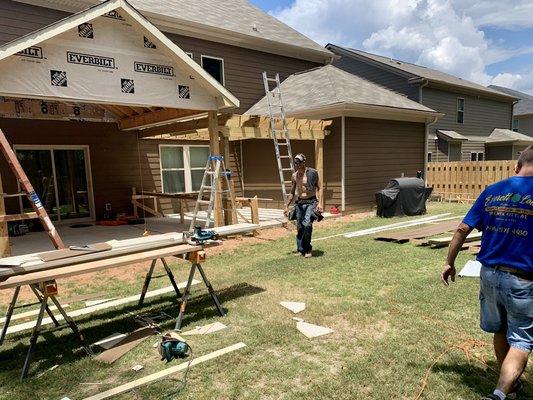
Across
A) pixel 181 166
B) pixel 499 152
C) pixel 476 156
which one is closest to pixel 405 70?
pixel 476 156

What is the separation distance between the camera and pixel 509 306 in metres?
2.47

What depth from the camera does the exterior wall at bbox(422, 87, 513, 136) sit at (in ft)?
73.1

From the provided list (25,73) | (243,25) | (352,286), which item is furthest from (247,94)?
(352,286)

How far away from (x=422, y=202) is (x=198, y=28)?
32.9ft

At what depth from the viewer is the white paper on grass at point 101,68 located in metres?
6.36

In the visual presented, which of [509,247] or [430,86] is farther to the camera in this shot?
[430,86]

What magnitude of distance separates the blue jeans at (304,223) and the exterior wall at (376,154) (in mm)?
5678

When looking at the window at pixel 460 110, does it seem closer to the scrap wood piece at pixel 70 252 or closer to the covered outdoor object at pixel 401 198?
the covered outdoor object at pixel 401 198

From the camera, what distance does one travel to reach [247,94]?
15.0 meters

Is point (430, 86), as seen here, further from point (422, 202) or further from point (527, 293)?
point (527, 293)

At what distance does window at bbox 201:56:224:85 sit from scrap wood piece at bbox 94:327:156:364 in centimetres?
1166

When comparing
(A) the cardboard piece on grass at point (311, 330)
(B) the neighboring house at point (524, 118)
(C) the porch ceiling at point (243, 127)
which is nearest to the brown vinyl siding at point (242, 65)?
(C) the porch ceiling at point (243, 127)

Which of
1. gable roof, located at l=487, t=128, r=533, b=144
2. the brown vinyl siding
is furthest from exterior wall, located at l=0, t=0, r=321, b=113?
gable roof, located at l=487, t=128, r=533, b=144

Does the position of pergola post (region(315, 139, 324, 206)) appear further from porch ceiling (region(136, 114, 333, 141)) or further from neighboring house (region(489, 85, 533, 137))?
neighboring house (region(489, 85, 533, 137))
